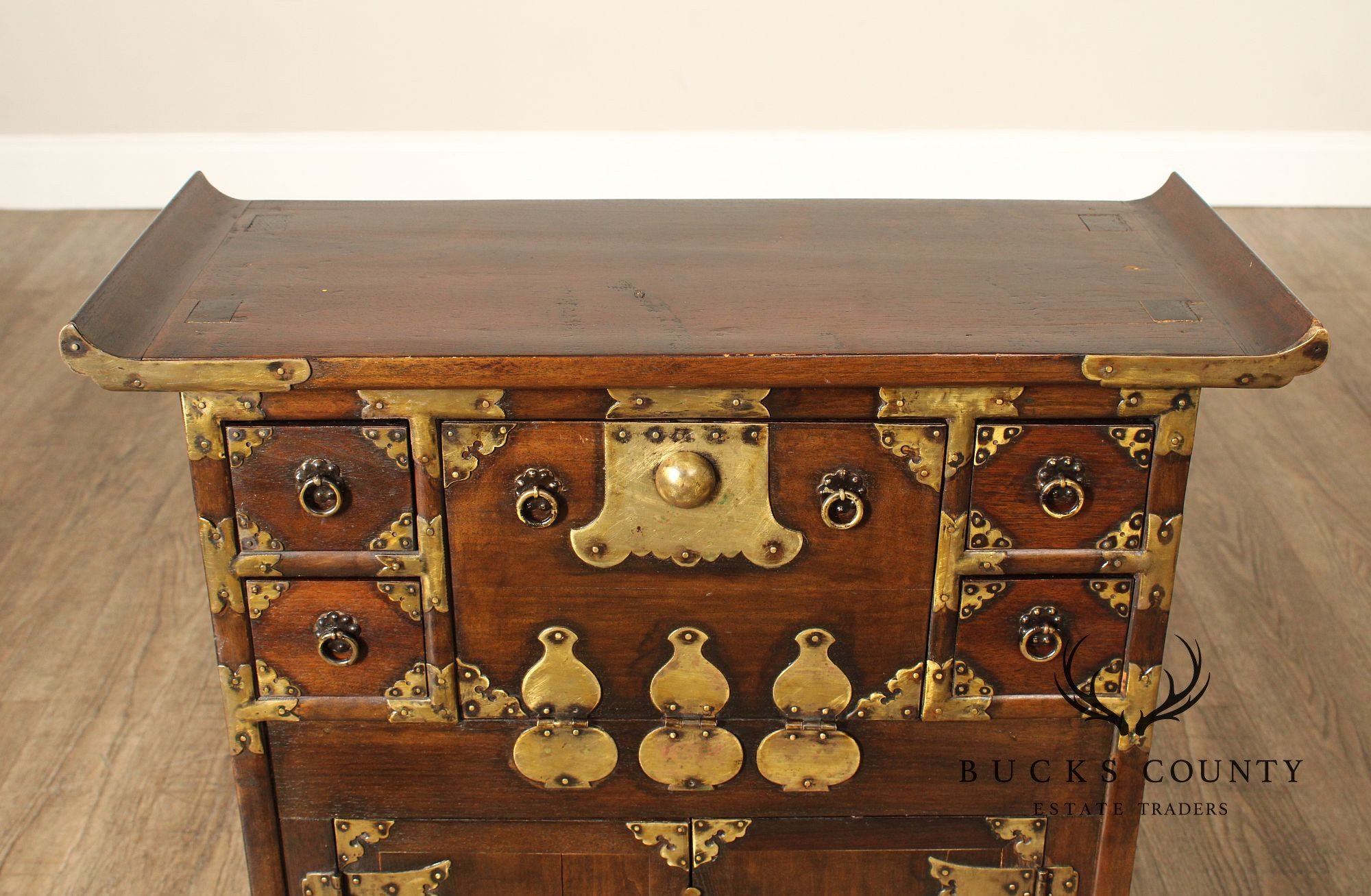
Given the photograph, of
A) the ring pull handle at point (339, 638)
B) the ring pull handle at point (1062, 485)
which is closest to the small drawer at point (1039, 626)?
the ring pull handle at point (1062, 485)

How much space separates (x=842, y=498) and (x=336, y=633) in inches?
22.6

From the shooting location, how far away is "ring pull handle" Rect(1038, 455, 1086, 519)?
1.56 metres

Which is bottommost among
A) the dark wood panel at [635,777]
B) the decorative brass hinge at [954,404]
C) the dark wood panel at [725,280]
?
the dark wood panel at [635,777]

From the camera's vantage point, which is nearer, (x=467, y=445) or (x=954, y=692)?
(x=467, y=445)

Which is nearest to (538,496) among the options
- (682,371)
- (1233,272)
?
(682,371)

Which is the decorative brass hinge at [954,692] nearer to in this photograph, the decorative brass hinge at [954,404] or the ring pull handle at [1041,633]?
the ring pull handle at [1041,633]

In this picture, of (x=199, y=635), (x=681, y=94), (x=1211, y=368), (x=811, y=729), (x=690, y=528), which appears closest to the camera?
(x=1211, y=368)

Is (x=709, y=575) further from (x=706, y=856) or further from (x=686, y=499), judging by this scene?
(x=706, y=856)

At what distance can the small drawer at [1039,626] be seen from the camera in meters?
1.64

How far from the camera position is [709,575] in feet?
5.39

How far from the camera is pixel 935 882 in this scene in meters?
1.81

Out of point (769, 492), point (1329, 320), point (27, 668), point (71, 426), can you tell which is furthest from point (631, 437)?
point (1329, 320)

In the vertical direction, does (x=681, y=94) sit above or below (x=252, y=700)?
above

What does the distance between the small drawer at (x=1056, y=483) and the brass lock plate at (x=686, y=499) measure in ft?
0.69
